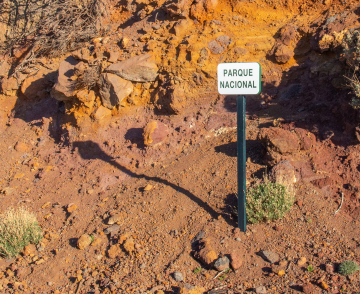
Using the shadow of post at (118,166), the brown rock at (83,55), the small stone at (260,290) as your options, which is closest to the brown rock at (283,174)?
the shadow of post at (118,166)

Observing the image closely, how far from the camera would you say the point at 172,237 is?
4.51m

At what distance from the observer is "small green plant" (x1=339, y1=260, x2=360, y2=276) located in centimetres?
362

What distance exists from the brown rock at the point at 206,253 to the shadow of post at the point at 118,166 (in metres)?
0.45

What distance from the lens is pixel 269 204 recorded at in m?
4.34

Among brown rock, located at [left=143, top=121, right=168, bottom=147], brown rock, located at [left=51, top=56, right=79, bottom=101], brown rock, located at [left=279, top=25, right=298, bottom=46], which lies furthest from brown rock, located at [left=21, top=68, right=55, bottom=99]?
brown rock, located at [left=279, top=25, right=298, bottom=46]

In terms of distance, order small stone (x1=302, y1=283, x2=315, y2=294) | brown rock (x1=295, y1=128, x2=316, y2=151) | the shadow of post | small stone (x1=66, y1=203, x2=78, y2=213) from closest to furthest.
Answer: small stone (x1=302, y1=283, x2=315, y2=294) < the shadow of post < brown rock (x1=295, y1=128, x2=316, y2=151) < small stone (x1=66, y1=203, x2=78, y2=213)

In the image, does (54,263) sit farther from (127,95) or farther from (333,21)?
(333,21)

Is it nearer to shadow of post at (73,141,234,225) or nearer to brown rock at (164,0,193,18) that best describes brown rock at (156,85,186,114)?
shadow of post at (73,141,234,225)

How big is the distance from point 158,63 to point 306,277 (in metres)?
4.35

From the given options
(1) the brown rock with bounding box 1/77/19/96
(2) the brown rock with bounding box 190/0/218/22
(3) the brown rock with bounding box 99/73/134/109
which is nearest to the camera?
(3) the brown rock with bounding box 99/73/134/109

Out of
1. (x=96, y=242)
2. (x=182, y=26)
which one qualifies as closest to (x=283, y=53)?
(x=182, y=26)

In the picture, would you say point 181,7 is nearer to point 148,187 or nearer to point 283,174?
point 148,187

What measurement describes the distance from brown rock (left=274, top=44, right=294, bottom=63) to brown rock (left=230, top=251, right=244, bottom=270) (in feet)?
11.8

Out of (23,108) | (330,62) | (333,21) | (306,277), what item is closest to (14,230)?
(306,277)
